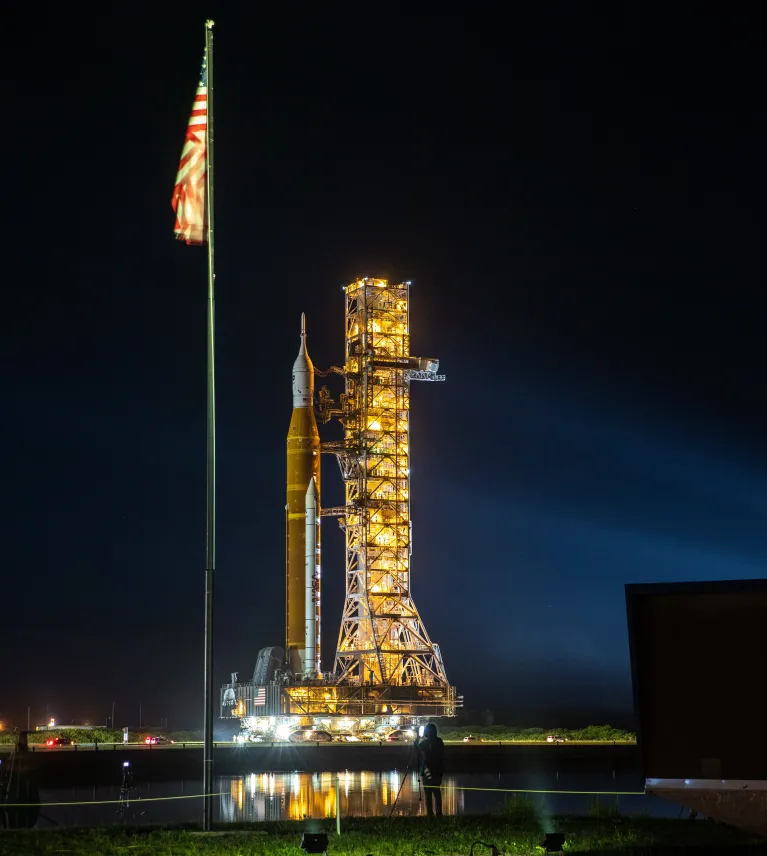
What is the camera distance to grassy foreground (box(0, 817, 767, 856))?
619 inches

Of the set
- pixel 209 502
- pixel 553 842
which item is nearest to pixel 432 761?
pixel 209 502

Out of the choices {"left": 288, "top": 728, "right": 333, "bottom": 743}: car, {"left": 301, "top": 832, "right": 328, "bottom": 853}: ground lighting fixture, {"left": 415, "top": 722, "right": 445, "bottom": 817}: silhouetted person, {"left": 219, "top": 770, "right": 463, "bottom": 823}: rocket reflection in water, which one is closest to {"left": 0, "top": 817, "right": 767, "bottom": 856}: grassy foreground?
{"left": 415, "top": 722, "right": 445, "bottom": 817}: silhouetted person

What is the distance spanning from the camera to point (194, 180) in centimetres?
2175

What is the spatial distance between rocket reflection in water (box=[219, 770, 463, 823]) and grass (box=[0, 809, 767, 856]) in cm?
367

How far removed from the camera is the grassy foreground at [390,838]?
1571 cm

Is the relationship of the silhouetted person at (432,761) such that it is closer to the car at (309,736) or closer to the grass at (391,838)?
the grass at (391,838)

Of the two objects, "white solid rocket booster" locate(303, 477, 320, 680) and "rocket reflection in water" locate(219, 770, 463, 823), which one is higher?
"white solid rocket booster" locate(303, 477, 320, 680)

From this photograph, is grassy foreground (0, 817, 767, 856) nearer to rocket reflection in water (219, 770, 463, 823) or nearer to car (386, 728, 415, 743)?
rocket reflection in water (219, 770, 463, 823)

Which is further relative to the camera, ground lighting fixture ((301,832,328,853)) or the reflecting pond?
the reflecting pond

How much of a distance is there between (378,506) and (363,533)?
1328mm

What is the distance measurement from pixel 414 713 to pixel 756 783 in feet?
142

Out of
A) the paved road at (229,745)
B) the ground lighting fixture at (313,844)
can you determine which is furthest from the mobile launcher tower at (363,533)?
the ground lighting fixture at (313,844)

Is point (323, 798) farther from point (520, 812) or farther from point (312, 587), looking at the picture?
point (312, 587)

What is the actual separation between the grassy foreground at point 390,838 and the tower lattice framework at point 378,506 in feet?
124
